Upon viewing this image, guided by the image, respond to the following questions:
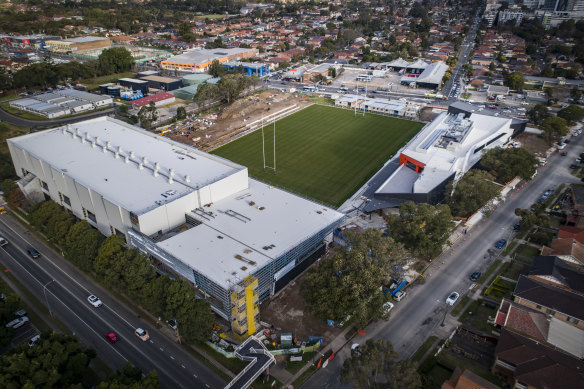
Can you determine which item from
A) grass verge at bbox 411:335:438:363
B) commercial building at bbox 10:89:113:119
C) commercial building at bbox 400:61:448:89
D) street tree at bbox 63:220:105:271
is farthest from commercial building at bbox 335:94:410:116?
street tree at bbox 63:220:105:271

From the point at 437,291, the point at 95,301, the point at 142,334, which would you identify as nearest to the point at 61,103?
the point at 95,301

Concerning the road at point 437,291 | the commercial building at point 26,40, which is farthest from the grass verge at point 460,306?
the commercial building at point 26,40

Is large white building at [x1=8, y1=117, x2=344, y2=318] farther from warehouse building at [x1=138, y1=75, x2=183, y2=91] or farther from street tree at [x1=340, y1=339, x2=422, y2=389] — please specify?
warehouse building at [x1=138, y1=75, x2=183, y2=91]

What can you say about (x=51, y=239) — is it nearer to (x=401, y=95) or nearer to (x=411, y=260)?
(x=411, y=260)

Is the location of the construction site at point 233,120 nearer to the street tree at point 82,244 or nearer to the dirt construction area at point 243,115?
the dirt construction area at point 243,115

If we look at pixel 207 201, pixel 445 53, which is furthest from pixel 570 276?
pixel 445 53
